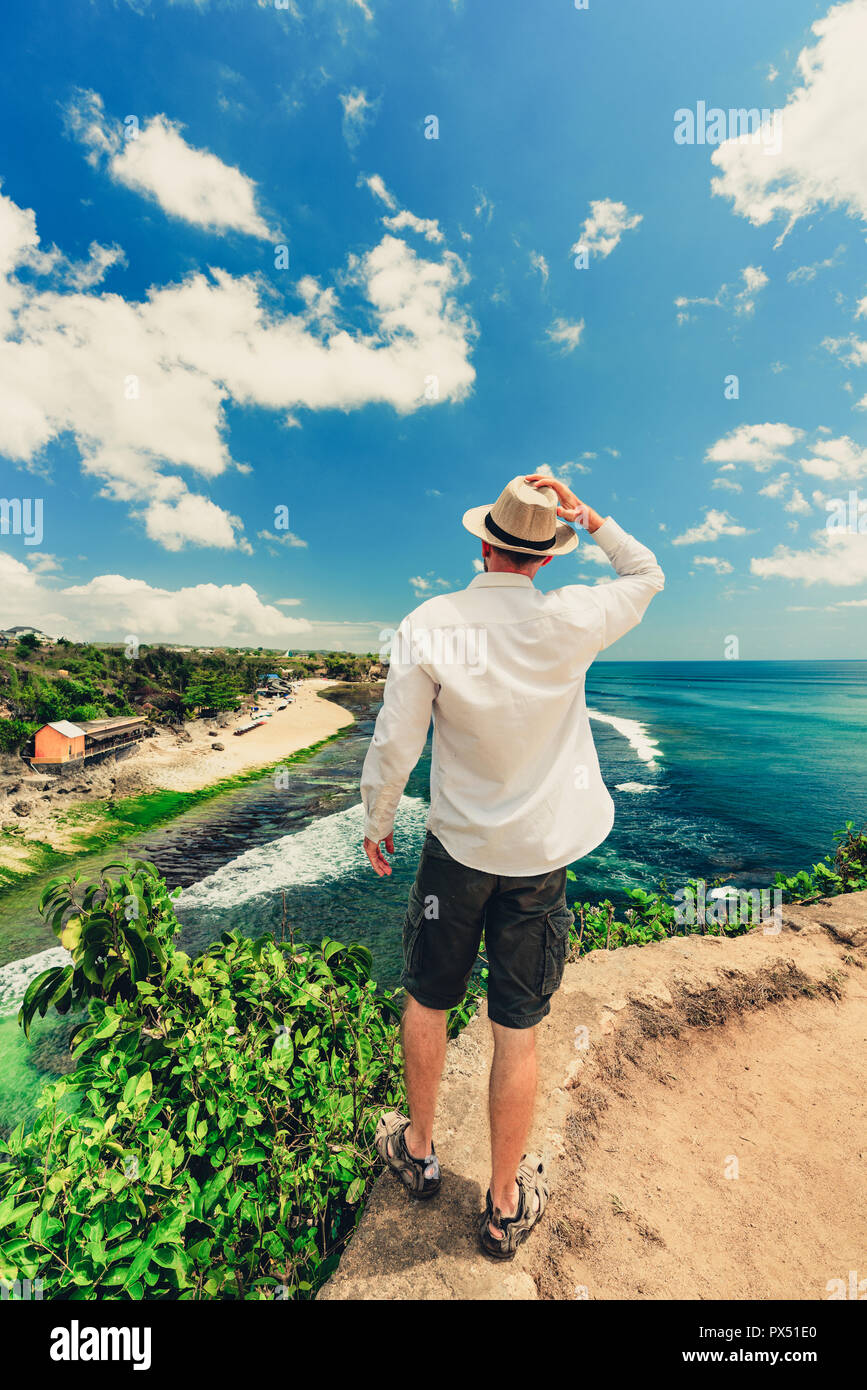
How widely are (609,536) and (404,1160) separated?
2.96 meters

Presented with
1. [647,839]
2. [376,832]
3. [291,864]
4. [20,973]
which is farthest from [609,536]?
[647,839]

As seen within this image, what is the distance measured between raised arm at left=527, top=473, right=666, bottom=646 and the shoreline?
17.2 m

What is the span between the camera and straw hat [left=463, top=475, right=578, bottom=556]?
194 centimetres

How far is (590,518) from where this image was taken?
88.4 inches

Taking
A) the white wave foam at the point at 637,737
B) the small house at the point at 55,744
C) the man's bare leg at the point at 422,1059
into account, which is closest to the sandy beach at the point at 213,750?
the small house at the point at 55,744

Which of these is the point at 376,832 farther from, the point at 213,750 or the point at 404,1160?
the point at 213,750

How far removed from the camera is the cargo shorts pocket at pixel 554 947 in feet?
6.58

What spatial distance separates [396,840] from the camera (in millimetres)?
18609

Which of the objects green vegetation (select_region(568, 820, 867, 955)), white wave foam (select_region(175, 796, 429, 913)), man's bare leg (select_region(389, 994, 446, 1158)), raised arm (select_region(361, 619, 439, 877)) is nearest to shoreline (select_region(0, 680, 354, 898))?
white wave foam (select_region(175, 796, 429, 913))

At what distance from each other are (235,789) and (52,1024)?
56.0ft

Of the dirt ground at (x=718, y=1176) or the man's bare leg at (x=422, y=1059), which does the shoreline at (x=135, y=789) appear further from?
the dirt ground at (x=718, y=1176)

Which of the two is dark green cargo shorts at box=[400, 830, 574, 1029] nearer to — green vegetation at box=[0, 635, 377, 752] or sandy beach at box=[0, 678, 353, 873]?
sandy beach at box=[0, 678, 353, 873]

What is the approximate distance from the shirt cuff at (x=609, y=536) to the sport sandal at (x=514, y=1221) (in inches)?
108
